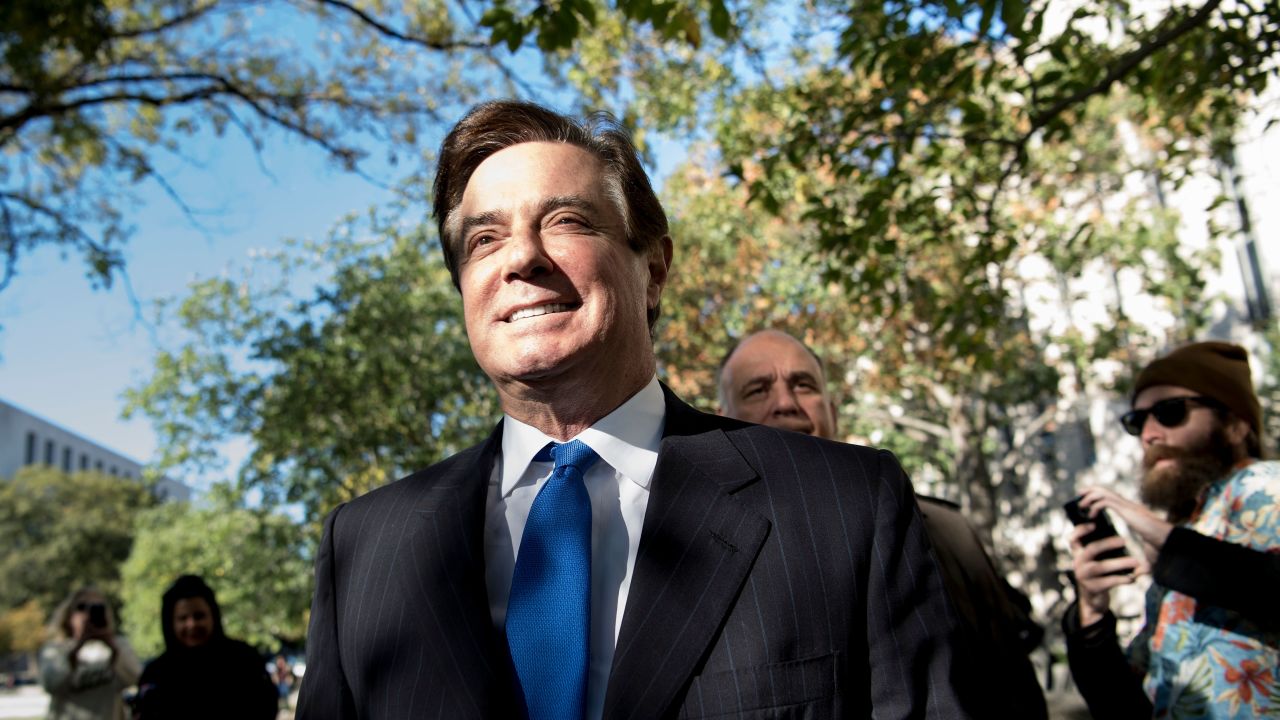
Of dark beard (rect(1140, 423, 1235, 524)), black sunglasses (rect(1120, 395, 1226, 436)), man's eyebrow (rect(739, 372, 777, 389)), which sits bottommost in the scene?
dark beard (rect(1140, 423, 1235, 524))

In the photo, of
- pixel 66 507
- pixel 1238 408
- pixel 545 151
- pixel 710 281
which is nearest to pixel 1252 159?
pixel 710 281

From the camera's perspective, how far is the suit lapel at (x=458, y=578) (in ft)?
5.57

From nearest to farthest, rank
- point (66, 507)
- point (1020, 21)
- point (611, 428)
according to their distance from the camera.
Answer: point (611, 428)
point (1020, 21)
point (66, 507)

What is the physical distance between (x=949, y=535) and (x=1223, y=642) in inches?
35.1

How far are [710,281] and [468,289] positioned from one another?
16.5 m

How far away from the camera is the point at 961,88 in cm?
651

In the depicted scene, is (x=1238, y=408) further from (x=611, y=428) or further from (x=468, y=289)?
(x=468, y=289)

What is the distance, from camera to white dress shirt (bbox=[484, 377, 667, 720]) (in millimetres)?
1802

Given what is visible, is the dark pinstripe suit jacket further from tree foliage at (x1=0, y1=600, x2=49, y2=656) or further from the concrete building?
the concrete building

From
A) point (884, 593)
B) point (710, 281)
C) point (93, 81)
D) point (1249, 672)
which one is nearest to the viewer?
point (884, 593)

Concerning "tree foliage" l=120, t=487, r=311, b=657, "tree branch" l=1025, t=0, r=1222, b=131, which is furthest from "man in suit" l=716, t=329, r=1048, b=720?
"tree foliage" l=120, t=487, r=311, b=657

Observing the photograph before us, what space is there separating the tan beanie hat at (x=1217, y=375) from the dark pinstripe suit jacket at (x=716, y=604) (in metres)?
2.18

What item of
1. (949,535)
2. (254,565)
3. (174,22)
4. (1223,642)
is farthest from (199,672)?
(254,565)

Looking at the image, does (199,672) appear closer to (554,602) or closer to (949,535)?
(949,535)
